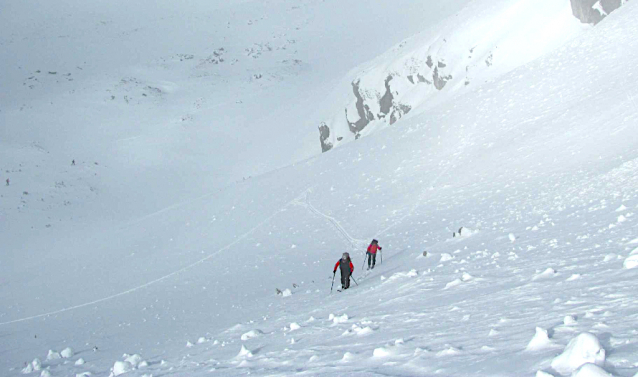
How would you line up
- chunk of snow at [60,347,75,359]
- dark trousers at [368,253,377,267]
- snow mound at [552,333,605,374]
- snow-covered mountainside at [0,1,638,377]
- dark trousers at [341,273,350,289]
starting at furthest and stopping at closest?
dark trousers at [368,253,377,267] < dark trousers at [341,273,350,289] < chunk of snow at [60,347,75,359] < snow-covered mountainside at [0,1,638,377] < snow mound at [552,333,605,374]

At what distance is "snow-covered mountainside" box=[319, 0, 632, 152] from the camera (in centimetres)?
3706

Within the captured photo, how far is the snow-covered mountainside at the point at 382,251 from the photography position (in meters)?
7.74

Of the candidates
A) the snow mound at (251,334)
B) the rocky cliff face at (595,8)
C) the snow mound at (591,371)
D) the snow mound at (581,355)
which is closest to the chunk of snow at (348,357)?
the snow mound at (581,355)

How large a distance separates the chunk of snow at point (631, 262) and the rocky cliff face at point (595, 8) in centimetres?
3122

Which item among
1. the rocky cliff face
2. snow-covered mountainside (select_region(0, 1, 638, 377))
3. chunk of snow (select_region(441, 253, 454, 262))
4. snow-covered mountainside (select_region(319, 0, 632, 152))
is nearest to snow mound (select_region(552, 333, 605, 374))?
snow-covered mountainside (select_region(0, 1, 638, 377))

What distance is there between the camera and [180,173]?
53719mm

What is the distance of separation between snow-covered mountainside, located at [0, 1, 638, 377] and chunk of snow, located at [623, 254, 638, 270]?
0.07 metres

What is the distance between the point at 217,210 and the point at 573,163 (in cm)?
2005

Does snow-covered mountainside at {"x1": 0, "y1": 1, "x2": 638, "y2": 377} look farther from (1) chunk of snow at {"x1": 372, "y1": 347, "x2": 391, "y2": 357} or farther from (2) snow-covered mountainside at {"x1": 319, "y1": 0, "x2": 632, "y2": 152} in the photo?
(2) snow-covered mountainside at {"x1": 319, "y1": 0, "x2": 632, "y2": 152}

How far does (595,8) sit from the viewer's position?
115ft

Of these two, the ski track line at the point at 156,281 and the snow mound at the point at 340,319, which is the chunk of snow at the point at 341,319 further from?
the ski track line at the point at 156,281

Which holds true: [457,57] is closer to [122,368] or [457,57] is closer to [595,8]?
[595,8]

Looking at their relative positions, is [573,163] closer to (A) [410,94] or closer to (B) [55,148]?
(A) [410,94]

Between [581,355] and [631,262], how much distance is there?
417cm
